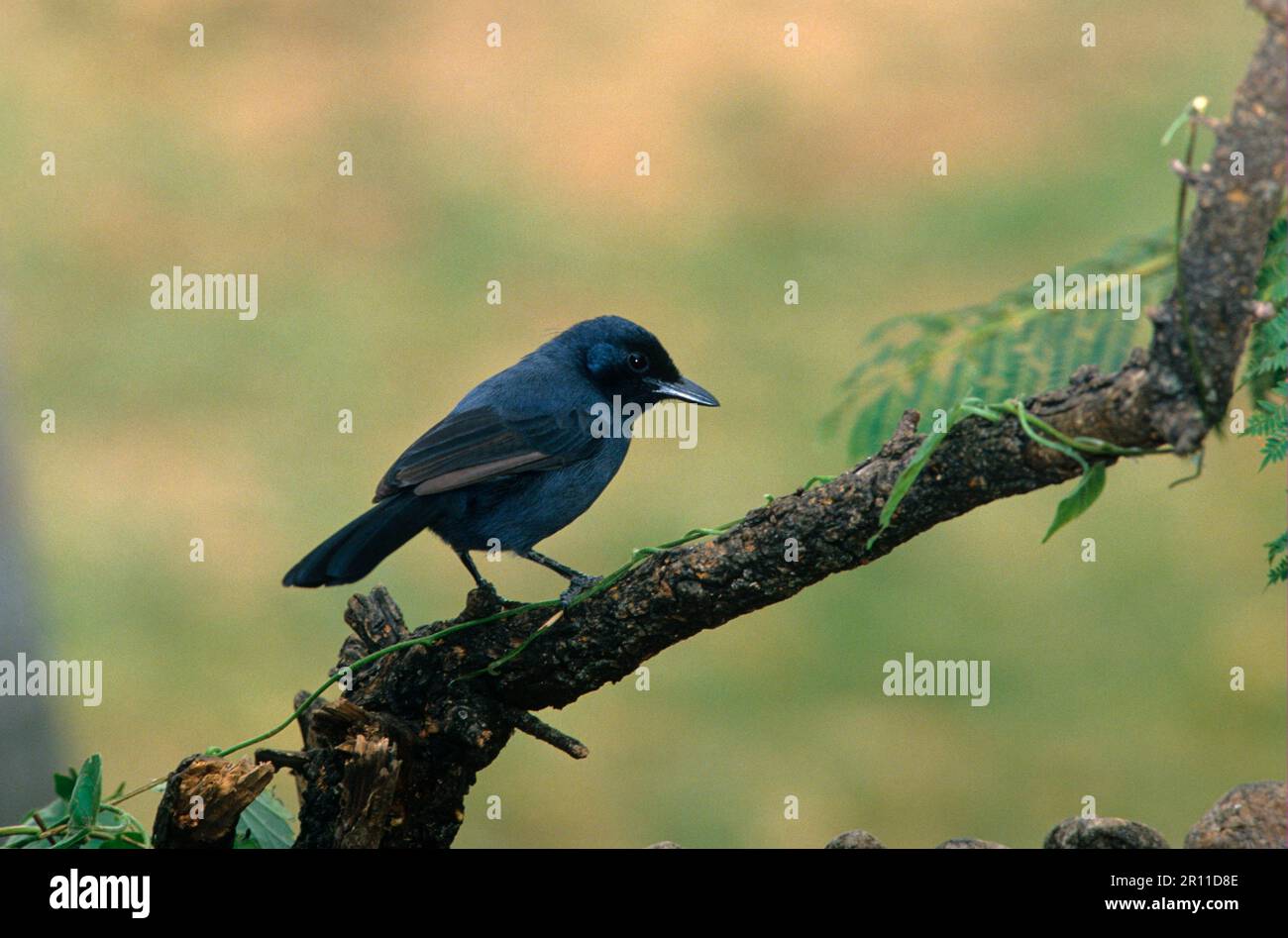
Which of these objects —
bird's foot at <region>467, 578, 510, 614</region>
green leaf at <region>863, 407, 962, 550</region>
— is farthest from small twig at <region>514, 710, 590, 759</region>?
green leaf at <region>863, 407, 962, 550</region>

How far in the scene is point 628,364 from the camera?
14.4 feet

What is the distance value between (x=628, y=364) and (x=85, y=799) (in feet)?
6.77

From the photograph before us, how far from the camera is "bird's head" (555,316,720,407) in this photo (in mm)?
4375

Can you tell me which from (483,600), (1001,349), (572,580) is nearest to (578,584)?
(572,580)

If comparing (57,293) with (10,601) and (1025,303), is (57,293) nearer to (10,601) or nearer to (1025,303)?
(10,601)

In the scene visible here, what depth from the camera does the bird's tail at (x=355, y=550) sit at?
3463 millimetres

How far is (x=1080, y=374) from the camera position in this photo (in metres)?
2.38

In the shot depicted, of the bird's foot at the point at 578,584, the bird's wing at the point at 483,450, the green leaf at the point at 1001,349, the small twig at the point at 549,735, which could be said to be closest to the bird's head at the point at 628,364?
the bird's wing at the point at 483,450

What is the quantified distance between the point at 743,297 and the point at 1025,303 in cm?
603

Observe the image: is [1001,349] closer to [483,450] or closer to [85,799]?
[483,450]

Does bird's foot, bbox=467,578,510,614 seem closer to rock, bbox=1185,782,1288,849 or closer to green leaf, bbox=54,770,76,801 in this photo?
green leaf, bbox=54,770,76,801

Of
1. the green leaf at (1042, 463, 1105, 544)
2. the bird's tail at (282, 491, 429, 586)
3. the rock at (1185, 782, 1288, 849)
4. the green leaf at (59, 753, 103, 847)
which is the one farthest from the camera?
the bird's tail at (282, 491, 429, 586)
